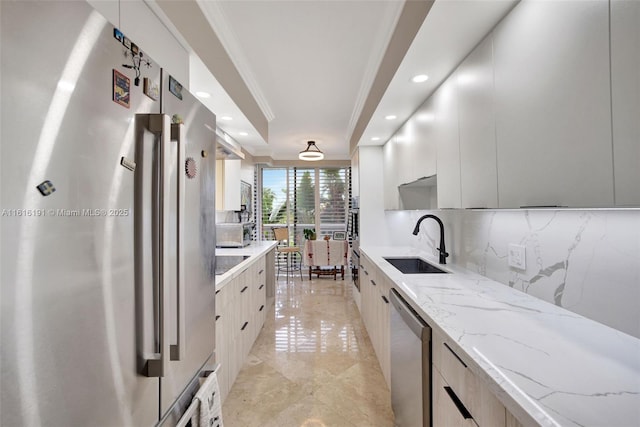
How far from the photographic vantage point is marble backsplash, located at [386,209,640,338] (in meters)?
0.93

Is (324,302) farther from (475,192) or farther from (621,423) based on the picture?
(621,423)

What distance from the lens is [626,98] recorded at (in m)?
0.68

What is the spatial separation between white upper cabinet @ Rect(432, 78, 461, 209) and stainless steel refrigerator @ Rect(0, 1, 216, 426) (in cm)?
142

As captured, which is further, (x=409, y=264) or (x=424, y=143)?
(x=409, y=264)

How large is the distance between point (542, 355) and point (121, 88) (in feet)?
4.56

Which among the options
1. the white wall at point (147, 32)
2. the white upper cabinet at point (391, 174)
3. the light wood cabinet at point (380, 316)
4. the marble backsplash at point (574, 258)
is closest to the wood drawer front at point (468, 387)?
the marble backsplash at point (574, 258)

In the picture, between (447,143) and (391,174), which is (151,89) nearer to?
(447,143)

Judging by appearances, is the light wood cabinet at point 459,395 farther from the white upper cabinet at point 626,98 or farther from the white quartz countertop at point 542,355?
the white upper cabinet at point 626,98

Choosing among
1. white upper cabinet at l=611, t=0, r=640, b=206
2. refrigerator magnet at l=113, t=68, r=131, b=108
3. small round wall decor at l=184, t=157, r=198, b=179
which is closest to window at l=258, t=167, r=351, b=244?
small round wall decor at l=184, t=157, r=198, b=179

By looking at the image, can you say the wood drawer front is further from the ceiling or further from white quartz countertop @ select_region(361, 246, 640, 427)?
the ceiling

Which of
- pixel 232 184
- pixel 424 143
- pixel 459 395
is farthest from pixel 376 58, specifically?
pixel 232 184

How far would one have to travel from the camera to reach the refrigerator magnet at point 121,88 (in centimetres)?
72

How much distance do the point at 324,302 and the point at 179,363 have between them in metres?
3.34

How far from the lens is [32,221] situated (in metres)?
0.51
